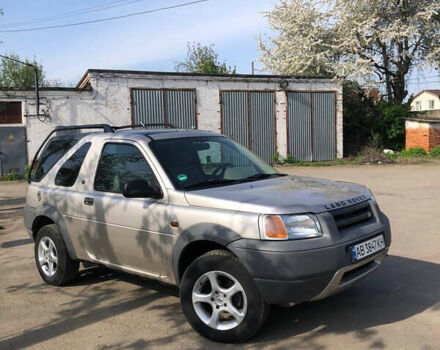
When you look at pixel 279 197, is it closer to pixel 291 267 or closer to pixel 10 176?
pixel 291 267

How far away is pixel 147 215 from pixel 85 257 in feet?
3.96

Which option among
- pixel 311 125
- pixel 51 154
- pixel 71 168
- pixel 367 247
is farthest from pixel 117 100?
pixel 367 247

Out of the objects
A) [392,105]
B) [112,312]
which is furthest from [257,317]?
[392,105]

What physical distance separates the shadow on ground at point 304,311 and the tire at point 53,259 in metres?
0.14

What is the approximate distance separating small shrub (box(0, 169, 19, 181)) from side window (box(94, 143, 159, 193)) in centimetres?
1561

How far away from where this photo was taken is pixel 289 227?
3.56 meters

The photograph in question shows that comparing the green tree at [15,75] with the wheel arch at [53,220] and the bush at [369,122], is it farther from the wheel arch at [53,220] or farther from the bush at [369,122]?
the wheel arch at [53,220]

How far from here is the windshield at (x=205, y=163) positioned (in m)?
4.36

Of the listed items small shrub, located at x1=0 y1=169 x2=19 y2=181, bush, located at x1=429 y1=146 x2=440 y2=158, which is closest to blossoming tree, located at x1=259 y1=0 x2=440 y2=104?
bush, located at x1=429 y1=146 x2=440 y2=158

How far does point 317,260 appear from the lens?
3484 millimetres

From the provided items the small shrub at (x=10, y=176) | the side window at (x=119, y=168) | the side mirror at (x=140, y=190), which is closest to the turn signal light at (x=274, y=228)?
the side mirror at (x=140, y=190)

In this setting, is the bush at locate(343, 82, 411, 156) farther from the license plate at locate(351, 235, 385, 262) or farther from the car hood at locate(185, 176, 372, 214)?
the license plate at locate(351, 235, 385, 262)

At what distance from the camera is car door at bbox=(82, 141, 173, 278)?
13.8 ft

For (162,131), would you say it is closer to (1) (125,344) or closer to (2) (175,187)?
(2) (175,187)
